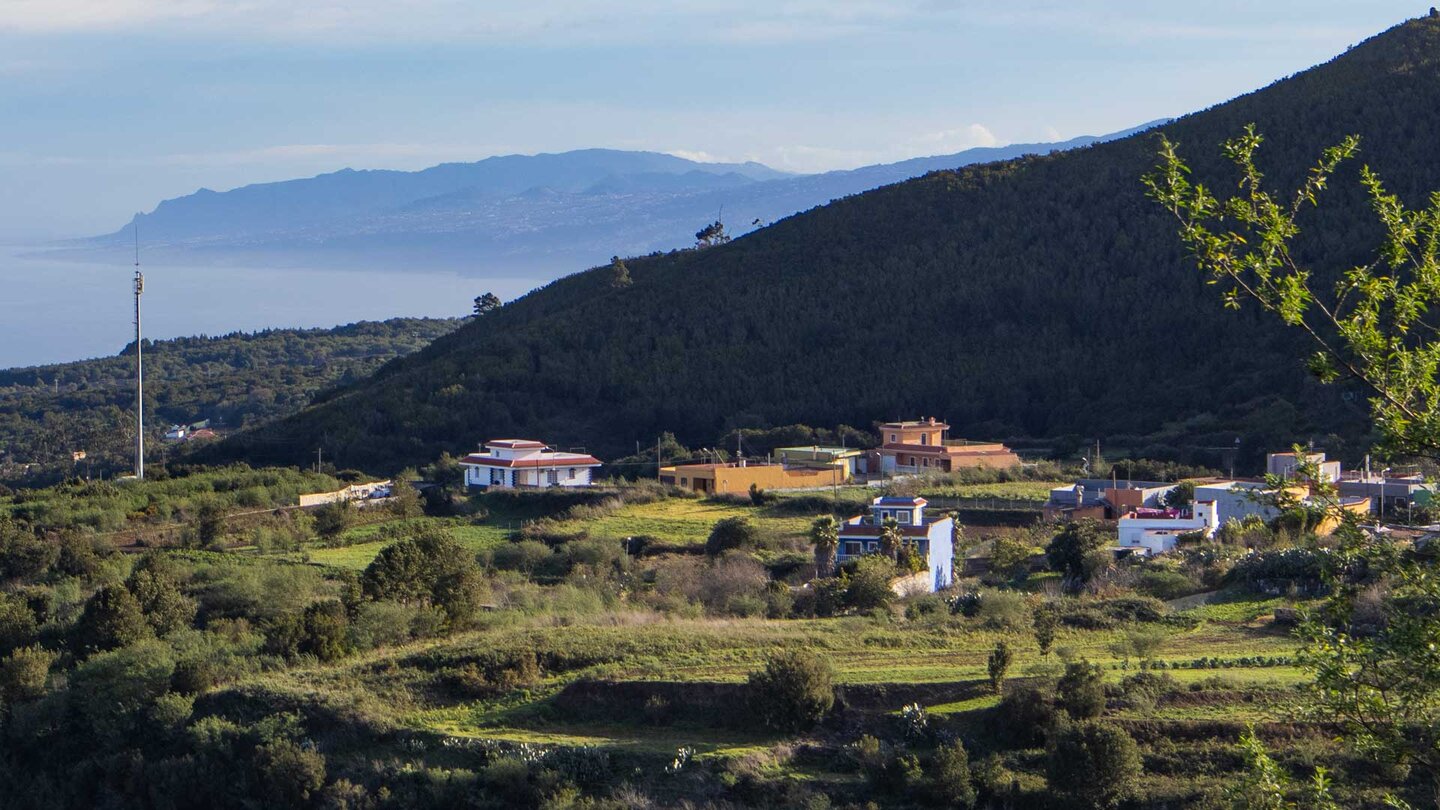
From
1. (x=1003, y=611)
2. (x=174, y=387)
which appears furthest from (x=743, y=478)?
(x=174, y=387)

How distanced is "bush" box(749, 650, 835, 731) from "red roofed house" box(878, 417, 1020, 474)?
22848 millimetres

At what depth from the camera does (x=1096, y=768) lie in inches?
456

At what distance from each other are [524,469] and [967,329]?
21450mm

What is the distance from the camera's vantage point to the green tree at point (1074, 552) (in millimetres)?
22109

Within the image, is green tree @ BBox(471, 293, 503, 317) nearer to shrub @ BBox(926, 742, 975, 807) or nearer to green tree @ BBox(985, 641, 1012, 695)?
green tree @ BBox(985, 641, 1012, 695)

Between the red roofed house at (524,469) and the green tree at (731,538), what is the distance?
11.1 metres

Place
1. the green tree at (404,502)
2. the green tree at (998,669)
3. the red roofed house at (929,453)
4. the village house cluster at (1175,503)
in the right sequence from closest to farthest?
the green tree at (998,669) → the village house cluster at (1175,503) → the green tree at (404,502) → the red roofed house at (929,453)

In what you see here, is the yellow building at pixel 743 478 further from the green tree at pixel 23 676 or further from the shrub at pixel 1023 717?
the shrub at pixel 1023 717

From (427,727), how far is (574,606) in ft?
20.2

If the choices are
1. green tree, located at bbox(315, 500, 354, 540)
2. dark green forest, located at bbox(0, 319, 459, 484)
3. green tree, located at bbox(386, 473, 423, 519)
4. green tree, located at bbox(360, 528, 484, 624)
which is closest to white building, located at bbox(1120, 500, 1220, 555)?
green tree, located at bbox(360, 528, 484, 624)

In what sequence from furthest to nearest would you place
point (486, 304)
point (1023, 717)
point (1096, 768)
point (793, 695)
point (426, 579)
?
point (486, 304) → point (426, 579) → point (793, 695) → point (1023, 717) → point (1096, 768)

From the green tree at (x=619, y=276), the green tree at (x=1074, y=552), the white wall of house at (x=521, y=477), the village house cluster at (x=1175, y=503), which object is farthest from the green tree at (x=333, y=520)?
the green tree at (x=619, y=276)

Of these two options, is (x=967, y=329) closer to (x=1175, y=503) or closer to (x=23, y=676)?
(x=1175, y=503)

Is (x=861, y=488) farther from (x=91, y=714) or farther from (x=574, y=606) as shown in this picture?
(x=91, y=714)
